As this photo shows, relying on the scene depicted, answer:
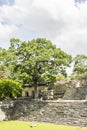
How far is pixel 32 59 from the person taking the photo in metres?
28.8

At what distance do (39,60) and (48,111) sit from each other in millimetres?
5865

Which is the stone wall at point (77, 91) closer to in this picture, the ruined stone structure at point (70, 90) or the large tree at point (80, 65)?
the ruined stone structure at point (70, 90)

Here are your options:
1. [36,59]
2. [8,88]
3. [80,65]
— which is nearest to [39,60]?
[36,59]

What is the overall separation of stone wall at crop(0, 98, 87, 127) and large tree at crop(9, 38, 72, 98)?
3.20 meters

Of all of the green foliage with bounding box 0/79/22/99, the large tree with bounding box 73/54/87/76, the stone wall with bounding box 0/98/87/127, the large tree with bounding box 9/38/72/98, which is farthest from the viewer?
the large tree with bounding box 73/54/87/76

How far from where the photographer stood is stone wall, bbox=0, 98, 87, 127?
76.5ft

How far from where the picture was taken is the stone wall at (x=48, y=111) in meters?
23.3

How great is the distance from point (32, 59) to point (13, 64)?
85.8 inches

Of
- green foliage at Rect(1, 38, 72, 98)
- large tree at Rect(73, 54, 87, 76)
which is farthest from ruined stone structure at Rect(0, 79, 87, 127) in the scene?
large tree at Rect(73, 54, 87, 76)

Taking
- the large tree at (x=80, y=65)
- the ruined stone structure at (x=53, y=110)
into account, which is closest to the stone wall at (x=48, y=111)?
the ruined stone structure at (x=53, y=110)

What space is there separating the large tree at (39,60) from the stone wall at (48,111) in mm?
3200

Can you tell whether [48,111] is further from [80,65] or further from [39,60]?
[80,65]

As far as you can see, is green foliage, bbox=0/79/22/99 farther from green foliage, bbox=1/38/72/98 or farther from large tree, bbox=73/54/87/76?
large tree, bbox=73/54/87/76

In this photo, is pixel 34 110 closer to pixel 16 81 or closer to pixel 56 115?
pixel 56 115
